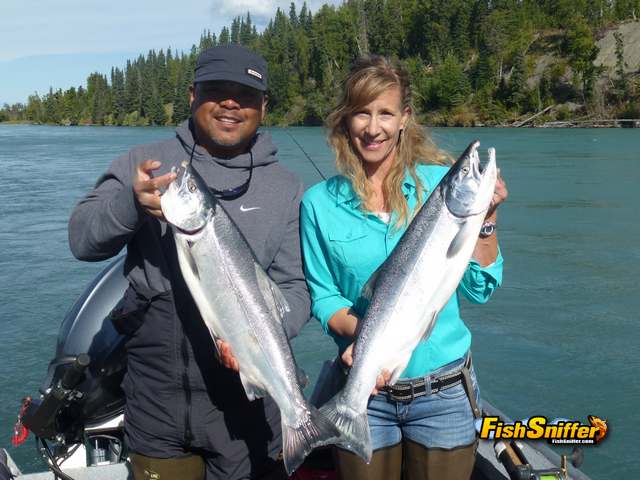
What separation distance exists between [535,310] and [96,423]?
673 cm

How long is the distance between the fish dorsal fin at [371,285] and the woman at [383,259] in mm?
97

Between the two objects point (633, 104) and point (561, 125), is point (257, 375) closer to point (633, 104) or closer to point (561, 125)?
point (561, 125)

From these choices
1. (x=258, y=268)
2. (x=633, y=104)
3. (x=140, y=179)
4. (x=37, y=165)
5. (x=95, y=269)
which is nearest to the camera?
(x=140, y=179)

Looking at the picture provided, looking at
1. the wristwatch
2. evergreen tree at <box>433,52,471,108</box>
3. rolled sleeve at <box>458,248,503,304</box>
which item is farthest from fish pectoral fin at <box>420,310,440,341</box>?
evergreen tree at <box>433,52,471,108</box>

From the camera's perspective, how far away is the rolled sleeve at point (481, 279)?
2.97m

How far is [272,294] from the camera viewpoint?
282cm

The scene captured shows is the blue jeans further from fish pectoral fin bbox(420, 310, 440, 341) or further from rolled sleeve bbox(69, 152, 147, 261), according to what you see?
rolled sleeve bbox(69, 152, 147, 261)

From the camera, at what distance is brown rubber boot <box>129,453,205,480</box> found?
2.97 meters

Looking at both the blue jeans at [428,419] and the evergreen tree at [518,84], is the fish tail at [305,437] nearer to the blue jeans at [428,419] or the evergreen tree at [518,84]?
the blue jeans at [428,419]

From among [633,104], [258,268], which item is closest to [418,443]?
[258,268]

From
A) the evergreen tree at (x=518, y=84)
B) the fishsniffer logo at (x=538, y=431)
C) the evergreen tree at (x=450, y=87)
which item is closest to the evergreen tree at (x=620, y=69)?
the evergreen tree at (x=518, y=84)

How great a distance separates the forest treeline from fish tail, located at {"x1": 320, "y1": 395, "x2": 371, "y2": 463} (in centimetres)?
6331

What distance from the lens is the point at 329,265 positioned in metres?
3.04

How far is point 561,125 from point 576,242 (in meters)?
47.3
